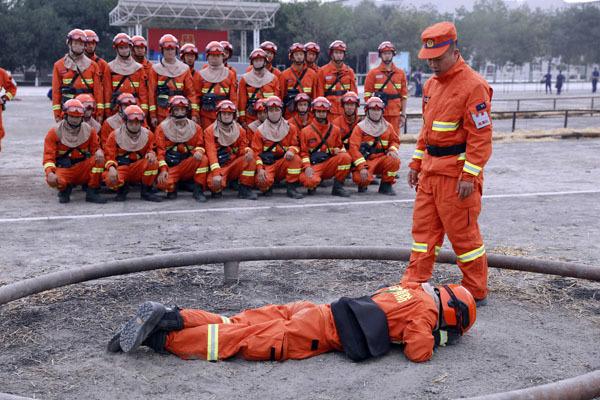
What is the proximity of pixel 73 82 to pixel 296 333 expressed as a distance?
268 inches

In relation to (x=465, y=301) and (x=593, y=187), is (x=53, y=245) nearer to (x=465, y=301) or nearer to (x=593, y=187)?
(x=465, y=301)

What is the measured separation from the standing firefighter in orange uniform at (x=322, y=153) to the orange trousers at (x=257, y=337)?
550 centimetres

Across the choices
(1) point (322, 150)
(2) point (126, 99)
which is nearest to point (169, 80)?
(2) point (126, 99)

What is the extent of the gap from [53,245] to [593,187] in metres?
7.37

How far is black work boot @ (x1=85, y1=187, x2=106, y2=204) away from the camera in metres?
9.00

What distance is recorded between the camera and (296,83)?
10633 mm

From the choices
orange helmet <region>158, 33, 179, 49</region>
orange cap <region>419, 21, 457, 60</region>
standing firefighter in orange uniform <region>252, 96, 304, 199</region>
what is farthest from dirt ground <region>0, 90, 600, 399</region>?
orange helmet <region>158, 33, 179, 49</region>

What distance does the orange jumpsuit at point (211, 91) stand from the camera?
996cm

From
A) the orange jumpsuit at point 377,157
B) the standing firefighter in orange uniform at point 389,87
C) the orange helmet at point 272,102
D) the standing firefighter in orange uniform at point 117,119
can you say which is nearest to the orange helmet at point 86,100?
the standing firefighter in orange uniform at point 117,119

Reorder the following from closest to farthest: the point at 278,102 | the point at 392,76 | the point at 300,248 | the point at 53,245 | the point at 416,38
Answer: the point at 300,248 → the point at 53,245 → the point at 278,102 → the point at 392,76 → the point at 416,38

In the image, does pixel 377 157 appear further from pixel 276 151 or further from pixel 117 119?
pixel 117 119

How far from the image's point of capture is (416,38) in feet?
186

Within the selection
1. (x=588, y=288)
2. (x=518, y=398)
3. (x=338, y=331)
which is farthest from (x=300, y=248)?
(x=518, y=398)

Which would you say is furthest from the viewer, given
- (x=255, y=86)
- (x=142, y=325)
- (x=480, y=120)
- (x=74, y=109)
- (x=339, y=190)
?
(x=255, y=86)
